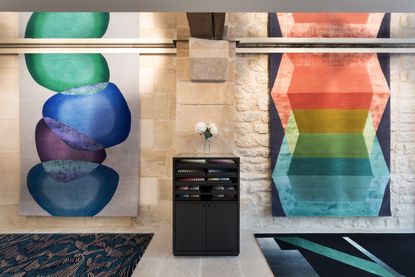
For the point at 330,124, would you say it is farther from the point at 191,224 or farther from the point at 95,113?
the point at 95,113

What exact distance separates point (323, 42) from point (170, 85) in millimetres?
2181

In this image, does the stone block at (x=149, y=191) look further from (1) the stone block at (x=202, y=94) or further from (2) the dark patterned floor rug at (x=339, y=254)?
(2) the dark patterned floor rug at (x=339, y=254)

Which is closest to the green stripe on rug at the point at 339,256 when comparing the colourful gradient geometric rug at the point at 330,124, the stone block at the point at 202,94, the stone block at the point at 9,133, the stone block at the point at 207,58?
the colourful gradient geometric rug at the point at 330,124

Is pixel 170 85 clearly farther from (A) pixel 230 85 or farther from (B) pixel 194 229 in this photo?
(B) pixel 194 229

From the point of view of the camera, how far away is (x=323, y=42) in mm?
3578

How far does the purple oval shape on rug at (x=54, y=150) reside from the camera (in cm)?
357

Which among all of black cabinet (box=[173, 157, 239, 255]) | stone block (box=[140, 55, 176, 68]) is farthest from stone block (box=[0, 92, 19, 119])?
black cabinet (box=[173, 157, 239, 255])

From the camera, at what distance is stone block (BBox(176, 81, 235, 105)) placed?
3287 millimetres

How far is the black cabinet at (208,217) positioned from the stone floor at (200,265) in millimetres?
96

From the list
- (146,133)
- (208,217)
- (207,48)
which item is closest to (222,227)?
(208,217)

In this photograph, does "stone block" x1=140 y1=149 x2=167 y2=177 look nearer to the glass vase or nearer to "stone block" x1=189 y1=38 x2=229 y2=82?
the glass vase

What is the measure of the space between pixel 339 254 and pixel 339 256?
5 cm

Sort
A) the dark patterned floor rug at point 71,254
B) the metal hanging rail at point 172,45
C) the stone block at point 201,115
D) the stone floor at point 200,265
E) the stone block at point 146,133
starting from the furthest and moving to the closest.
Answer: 1. the stone block at point 146,133
2. the metal hanging rail at point 172,45
3. the stone block at point 201,115
4. the dark patterned floor rug at point 71,254
5. the stone floor at point 200,265

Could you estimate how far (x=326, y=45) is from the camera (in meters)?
3.61
